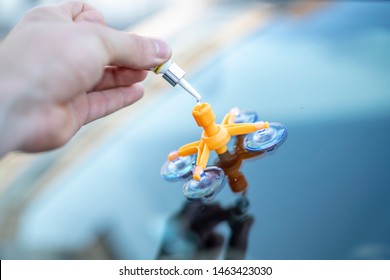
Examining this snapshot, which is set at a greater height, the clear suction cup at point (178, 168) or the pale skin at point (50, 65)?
the pale skin at point (50, 65)

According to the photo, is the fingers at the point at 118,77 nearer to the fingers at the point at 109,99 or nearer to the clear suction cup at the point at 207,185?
the fingers at the point at 109,99

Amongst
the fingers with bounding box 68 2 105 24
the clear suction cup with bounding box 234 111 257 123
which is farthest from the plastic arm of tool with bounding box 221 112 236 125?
the fingers with bounding box 68 2 105 24

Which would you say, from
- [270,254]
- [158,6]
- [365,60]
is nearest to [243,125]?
[270,254]

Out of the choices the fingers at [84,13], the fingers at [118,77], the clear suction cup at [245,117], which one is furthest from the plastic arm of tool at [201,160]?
the fingers at [84,13]

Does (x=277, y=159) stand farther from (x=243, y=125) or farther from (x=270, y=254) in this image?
(x=270, y=254)

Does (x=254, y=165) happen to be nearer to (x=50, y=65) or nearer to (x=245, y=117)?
(x=245, y=117)

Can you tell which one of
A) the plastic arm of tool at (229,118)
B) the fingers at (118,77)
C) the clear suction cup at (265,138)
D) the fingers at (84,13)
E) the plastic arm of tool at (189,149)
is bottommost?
the plastic arm of tool at (189,149)

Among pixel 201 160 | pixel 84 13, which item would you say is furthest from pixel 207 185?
pixel 84 13
